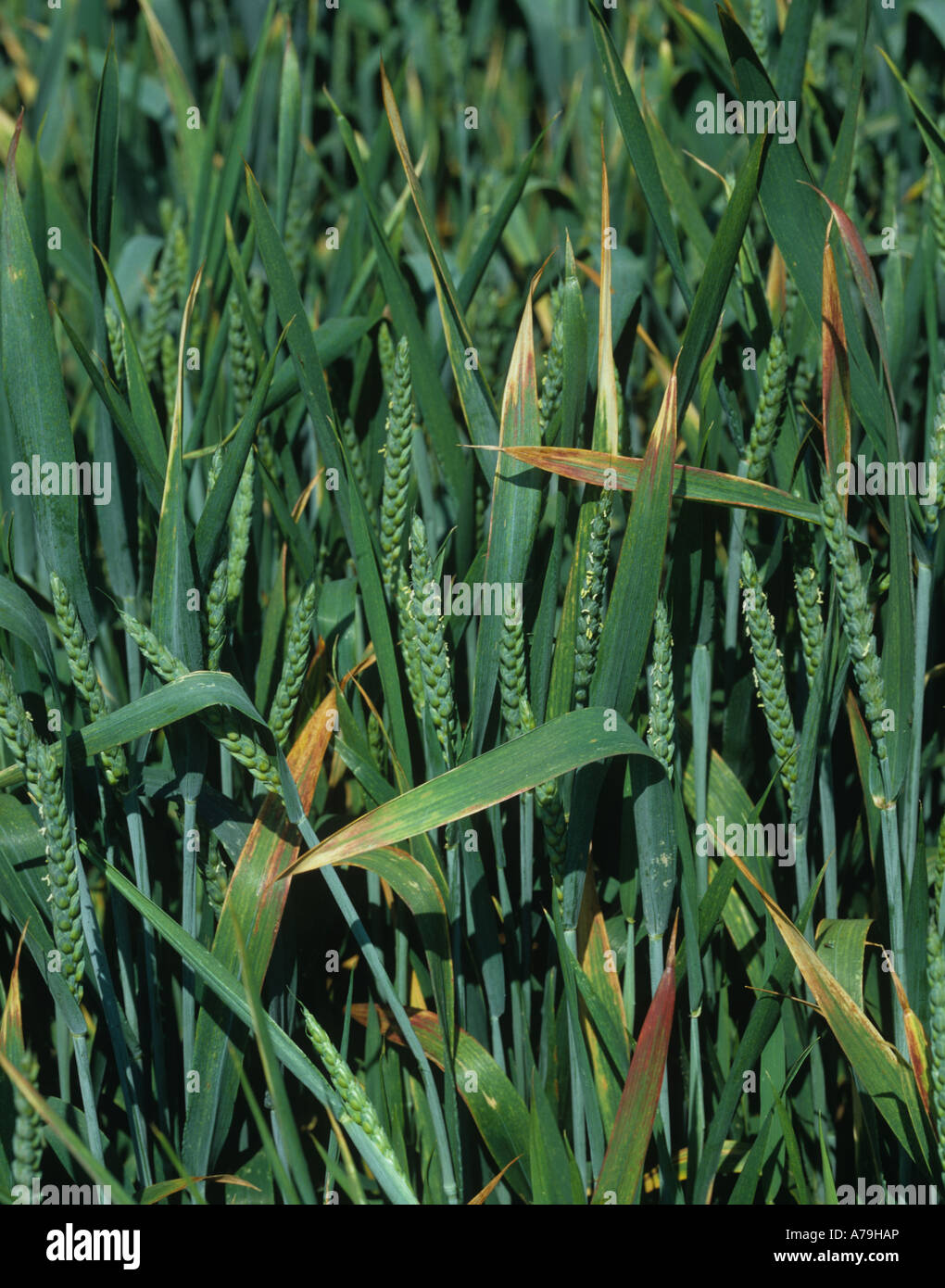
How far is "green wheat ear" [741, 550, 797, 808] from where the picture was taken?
0.66 metres

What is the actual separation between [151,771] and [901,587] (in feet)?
1.79

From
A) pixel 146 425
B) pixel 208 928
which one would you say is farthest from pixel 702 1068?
pixel 146 425

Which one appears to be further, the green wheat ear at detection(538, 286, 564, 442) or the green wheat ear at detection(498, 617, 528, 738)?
the green wheat ear at detection(538, 286, 564, 442)

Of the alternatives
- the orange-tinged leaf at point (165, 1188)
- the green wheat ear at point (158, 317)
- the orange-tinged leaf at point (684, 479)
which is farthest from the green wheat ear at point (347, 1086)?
the green wheat ear at point (158, 317)

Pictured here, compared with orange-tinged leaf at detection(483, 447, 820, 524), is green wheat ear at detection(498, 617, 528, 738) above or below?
below

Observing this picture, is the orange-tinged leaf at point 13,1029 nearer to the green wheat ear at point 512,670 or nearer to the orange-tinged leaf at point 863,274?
the green wheat ear at point 512,670

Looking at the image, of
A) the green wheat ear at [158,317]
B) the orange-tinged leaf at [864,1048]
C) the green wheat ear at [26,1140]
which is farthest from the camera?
the green wheat ear at [158,317]

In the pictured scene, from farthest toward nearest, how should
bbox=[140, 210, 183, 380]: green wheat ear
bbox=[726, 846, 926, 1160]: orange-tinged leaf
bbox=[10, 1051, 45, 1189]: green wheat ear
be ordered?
bbox=[140, 210, 183, 380]: green wheat ear, bbox=[726, 846, 926, 1160]: orange-tinged leaf, bbox=[10, 1051, 45, 1189]: green wheat ear

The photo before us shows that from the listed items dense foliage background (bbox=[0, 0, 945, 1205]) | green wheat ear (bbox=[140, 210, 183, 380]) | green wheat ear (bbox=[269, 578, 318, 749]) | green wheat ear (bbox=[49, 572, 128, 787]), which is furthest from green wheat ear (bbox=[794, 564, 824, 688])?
green wheat ear (bbox=[140, 210, 183, 380])

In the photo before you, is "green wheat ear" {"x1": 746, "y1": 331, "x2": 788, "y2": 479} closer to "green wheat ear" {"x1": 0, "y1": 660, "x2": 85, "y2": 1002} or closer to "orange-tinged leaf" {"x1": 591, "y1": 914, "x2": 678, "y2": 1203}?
"orange-tinged leaf" {"x1": 591, "y1": 914, "x2": 678, "y2": 1203}

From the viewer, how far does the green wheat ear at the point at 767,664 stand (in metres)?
0.66

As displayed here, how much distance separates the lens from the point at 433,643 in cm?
60

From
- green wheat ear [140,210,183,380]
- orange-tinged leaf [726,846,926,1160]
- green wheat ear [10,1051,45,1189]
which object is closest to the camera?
green wheat ear [10,1051,45,1189]
